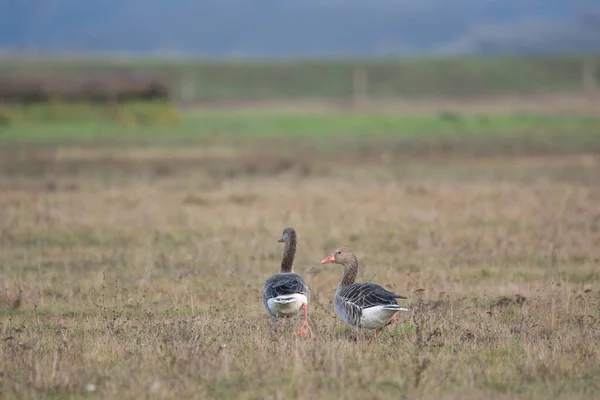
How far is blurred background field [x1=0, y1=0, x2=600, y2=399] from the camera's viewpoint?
32.5ft

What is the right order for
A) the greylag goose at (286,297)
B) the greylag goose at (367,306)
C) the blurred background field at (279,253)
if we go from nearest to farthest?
the blurred background field at (279,253)
the greylag goose at (367,306)
the greylag goose at (286,297)

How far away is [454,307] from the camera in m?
13.7

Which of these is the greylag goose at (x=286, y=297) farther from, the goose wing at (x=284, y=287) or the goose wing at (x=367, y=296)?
the goose wing at (x=367, y=296)

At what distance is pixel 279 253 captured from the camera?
18.5 metres

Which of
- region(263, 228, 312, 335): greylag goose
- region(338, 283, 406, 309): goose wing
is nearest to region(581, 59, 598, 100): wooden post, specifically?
region(263, 228, 312, 335): greylag goose

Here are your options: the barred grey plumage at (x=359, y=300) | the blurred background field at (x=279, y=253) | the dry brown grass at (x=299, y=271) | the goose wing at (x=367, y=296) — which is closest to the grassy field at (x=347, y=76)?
the blurred background field at (x=279, y=253)

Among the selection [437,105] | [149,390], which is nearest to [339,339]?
[149,390]

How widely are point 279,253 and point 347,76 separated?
96.7 metres

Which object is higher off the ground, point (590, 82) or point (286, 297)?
point (590, 82)

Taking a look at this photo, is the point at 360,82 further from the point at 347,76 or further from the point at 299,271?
the point at 299,271

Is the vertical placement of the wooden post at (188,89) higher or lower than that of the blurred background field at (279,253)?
higher

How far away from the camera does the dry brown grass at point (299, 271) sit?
32.0ft

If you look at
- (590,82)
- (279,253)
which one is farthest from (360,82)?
(279,253)

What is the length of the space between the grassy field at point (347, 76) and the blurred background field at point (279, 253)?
50056 millimetres
